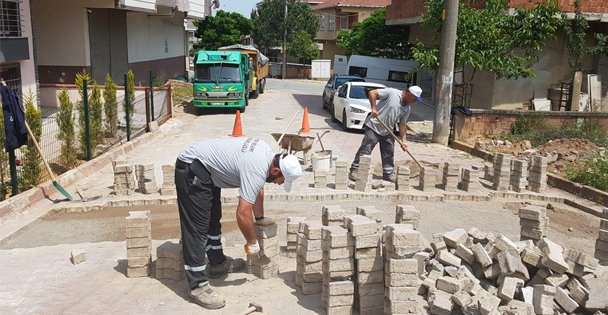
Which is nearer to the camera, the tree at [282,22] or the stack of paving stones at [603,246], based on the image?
the stack of paving stones at [603,246]

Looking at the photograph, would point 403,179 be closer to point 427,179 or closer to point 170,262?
point 427,179

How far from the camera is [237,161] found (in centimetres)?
515

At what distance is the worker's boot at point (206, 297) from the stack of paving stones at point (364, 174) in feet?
15.7

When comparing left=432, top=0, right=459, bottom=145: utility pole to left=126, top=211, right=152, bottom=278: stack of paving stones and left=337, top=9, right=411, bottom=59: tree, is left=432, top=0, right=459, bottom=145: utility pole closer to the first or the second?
left=126, top=211, right=152, bottom=278: stack of paving stones

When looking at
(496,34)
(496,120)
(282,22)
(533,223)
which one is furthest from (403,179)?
(282,22)

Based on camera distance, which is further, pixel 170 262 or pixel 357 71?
pixel 357 71

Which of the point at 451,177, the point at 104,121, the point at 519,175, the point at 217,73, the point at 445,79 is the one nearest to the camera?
the point at 451,177

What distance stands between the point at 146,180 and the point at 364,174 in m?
3.67

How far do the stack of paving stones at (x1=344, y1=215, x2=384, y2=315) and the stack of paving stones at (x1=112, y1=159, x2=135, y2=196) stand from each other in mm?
5143

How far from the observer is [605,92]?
19.8 metres

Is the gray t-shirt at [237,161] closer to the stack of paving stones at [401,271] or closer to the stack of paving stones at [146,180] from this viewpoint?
the stack of paving stones at [401,271]

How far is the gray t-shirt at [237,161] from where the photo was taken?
5.05 meters

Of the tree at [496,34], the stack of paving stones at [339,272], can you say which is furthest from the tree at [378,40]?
the stack of paving stones at [339,272]

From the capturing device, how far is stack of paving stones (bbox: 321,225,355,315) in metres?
5.04
